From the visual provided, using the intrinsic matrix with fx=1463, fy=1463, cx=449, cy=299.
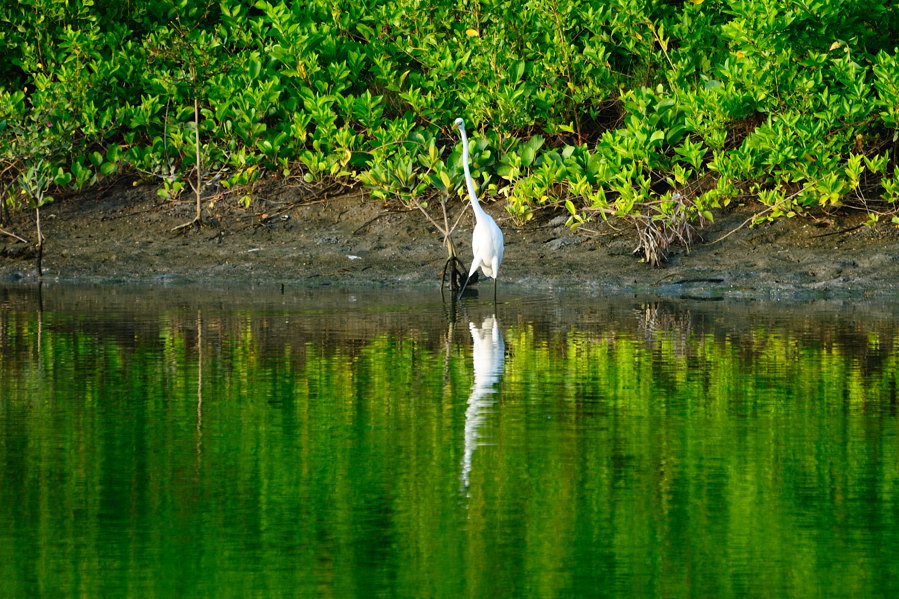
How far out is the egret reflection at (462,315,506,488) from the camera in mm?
6348

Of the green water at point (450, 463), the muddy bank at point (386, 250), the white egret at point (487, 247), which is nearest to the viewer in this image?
the green water at point (450, 463)

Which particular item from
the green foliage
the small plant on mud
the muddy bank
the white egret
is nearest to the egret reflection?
the white egret

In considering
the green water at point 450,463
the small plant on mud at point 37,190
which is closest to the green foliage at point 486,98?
the small plant on mud at point 37,190

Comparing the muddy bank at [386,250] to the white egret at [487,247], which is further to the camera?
the muddy bank at [386,250]

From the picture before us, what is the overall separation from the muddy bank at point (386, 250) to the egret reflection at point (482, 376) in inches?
118

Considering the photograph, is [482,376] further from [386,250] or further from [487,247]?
[386,250]

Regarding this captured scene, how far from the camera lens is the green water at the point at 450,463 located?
4.45 metres

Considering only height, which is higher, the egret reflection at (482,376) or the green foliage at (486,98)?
the green foliage at (486,98)

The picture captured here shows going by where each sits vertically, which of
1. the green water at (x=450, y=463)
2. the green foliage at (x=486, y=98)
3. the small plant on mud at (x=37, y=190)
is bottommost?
the green water at (x=450, y=463)

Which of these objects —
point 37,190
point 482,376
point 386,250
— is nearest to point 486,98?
point 386,250

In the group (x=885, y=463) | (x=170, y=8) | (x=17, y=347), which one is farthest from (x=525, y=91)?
(x=885, y=463)

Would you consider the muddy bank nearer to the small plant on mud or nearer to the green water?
the small plant on mud

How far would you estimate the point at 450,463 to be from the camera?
5.89m

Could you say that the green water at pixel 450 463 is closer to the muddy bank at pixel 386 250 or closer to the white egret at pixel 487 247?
the white egret at pixel 487 247
